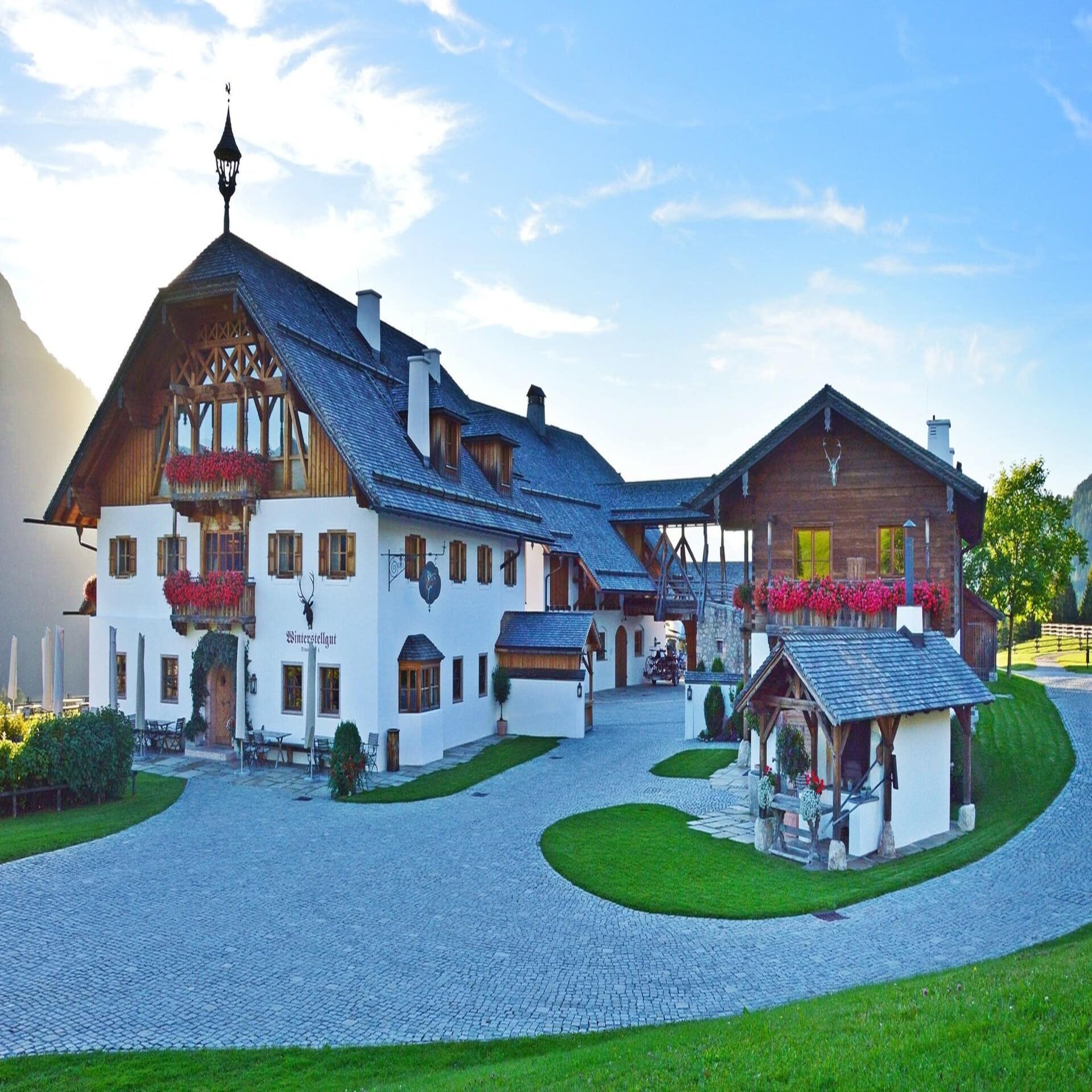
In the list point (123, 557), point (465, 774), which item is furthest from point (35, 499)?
point (465, 774)

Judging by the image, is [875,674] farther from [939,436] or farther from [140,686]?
[140,686]

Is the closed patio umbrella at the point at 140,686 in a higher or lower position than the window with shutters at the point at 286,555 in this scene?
lower

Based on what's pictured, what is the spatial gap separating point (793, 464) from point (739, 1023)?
1701cm

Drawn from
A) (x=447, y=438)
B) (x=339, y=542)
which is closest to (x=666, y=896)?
(x=339, y=542)

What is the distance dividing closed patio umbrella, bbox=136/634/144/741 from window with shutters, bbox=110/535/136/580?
309cm

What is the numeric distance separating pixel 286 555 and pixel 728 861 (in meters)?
14.5

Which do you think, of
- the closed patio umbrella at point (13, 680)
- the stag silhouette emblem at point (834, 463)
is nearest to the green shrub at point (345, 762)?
the closed patio umbrella at point (13, 680)

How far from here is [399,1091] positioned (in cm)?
698

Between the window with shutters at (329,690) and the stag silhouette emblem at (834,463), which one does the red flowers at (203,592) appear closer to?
the window with shutters at (329,690)

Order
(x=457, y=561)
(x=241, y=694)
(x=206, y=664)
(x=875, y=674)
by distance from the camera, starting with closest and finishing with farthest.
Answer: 1. (x=875, y=674)
2. (x=241, y=694)
3. (x=206, y=664)
4. (x=457, y=561)

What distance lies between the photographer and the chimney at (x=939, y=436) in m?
25.5

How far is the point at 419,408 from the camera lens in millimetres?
25391

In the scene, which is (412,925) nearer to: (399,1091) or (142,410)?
(399,1091)

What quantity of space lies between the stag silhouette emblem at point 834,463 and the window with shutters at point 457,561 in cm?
1103
